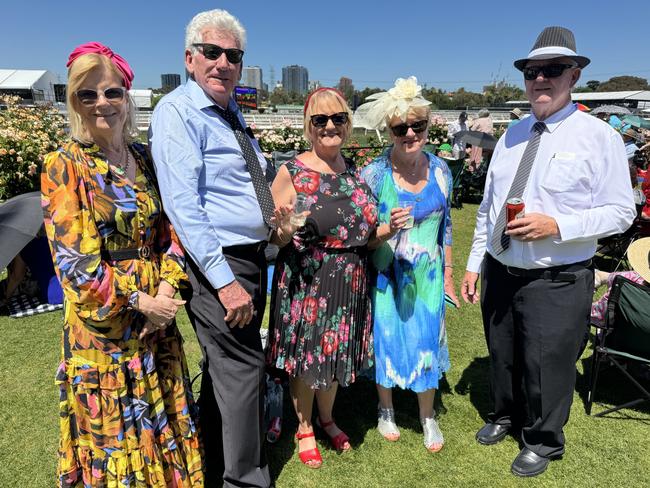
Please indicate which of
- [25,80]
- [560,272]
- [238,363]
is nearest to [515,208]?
[560,272]

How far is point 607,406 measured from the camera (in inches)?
133

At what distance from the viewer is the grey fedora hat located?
227 centimetres

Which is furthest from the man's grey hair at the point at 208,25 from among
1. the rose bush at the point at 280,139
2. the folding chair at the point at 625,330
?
the rose bush at the point at 280,139

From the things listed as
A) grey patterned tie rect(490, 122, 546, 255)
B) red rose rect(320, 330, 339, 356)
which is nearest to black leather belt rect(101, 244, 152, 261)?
red rose rect(320, 330, 339, 356)

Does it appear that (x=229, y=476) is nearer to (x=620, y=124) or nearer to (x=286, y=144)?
(x=286, y=144)

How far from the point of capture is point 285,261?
2502mm

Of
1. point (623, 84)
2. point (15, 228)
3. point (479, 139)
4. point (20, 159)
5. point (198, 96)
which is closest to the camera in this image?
point (198, 96)

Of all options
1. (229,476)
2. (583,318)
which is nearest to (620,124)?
(583,318)

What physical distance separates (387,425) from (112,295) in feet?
6.69

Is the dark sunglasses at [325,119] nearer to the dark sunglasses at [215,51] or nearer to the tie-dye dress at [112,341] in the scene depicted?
the dark sunglasses at [215,51]

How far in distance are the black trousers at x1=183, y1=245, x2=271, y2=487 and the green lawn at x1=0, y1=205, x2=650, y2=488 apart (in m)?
0.46

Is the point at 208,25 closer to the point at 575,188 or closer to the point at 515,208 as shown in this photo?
the point at 515,208

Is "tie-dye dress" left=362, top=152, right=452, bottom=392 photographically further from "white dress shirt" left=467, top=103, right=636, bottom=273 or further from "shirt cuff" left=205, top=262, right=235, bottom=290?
"shirt cuff" left=205, top=262, right=235, bottom=290

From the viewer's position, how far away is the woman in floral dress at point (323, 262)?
2420mm
